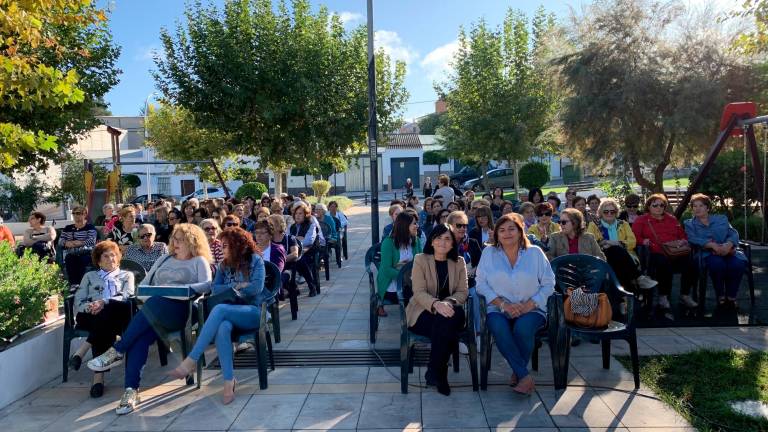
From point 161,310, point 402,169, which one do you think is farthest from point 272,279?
point 402,169

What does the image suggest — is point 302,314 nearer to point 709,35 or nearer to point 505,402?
point 505,402

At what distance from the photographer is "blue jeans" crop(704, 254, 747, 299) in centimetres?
708

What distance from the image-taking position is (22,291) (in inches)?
219

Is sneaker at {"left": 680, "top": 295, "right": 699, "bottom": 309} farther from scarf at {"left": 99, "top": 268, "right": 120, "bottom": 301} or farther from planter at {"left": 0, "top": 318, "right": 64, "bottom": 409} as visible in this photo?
planter at {"left": 0, "top": 318, "right": 64, "bottom": 409}

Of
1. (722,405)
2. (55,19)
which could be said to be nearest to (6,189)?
(55,19)

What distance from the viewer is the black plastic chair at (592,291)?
487 cm

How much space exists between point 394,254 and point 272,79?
11.2 meters

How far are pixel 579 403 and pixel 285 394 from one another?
232 centimetres

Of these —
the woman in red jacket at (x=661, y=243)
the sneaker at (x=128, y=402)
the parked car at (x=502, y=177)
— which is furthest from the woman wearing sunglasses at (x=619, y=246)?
the parked car at (x=502, y=177)

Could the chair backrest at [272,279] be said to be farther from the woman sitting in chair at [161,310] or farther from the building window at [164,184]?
the building window at [164,184]

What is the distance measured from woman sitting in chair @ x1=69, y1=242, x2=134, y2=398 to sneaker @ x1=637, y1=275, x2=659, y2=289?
17.2 feet

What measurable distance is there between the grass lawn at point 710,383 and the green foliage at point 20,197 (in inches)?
951

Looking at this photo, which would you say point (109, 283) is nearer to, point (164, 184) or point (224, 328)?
point (224, 328)

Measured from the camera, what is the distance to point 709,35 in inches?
569
